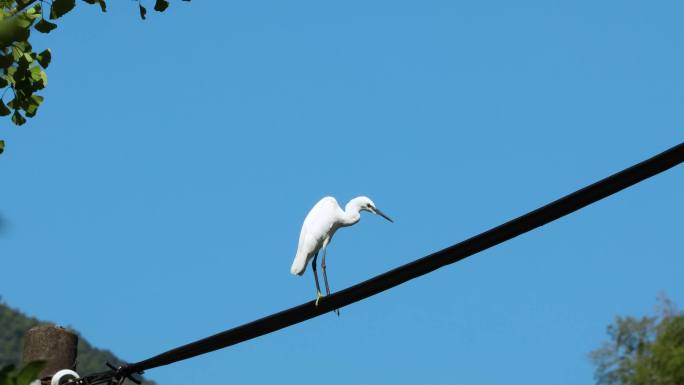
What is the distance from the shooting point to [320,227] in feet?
39.1

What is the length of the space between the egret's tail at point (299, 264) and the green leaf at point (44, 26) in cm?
374

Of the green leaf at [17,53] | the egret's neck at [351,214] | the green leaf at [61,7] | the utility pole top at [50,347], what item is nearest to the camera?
the utility pole top at [50,347]

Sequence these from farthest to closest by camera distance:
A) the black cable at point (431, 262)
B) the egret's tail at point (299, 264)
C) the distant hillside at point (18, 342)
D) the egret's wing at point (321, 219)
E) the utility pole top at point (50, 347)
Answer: the distant hillside at point (18, 342) < the egret's wing at point (321, 219) < the egret's tail at point (299, 264) < the utility pole top at point (50, 347) < the black cable at point (431, 262)

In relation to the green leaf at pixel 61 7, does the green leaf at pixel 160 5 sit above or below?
above

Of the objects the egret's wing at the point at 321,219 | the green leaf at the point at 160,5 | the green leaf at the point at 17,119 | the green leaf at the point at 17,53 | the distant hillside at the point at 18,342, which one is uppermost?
the distant hillside at the point at 18,342

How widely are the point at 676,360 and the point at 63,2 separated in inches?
1180

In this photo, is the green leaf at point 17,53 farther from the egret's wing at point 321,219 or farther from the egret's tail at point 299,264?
the egret's wing at point 321,219

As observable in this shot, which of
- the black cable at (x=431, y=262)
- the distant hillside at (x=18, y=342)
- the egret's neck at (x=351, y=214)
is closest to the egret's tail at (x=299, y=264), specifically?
the egret's neck at (x=351, y=214)

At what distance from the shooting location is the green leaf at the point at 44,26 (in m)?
8.74

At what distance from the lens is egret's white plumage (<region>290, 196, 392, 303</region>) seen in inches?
457

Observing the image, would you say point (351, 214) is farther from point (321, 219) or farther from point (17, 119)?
point (17, 119)

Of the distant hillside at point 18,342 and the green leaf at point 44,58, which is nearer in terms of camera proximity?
the green leaf at point 44,58

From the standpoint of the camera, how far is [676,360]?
35344 millimetres

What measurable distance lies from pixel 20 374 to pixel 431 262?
320cm
